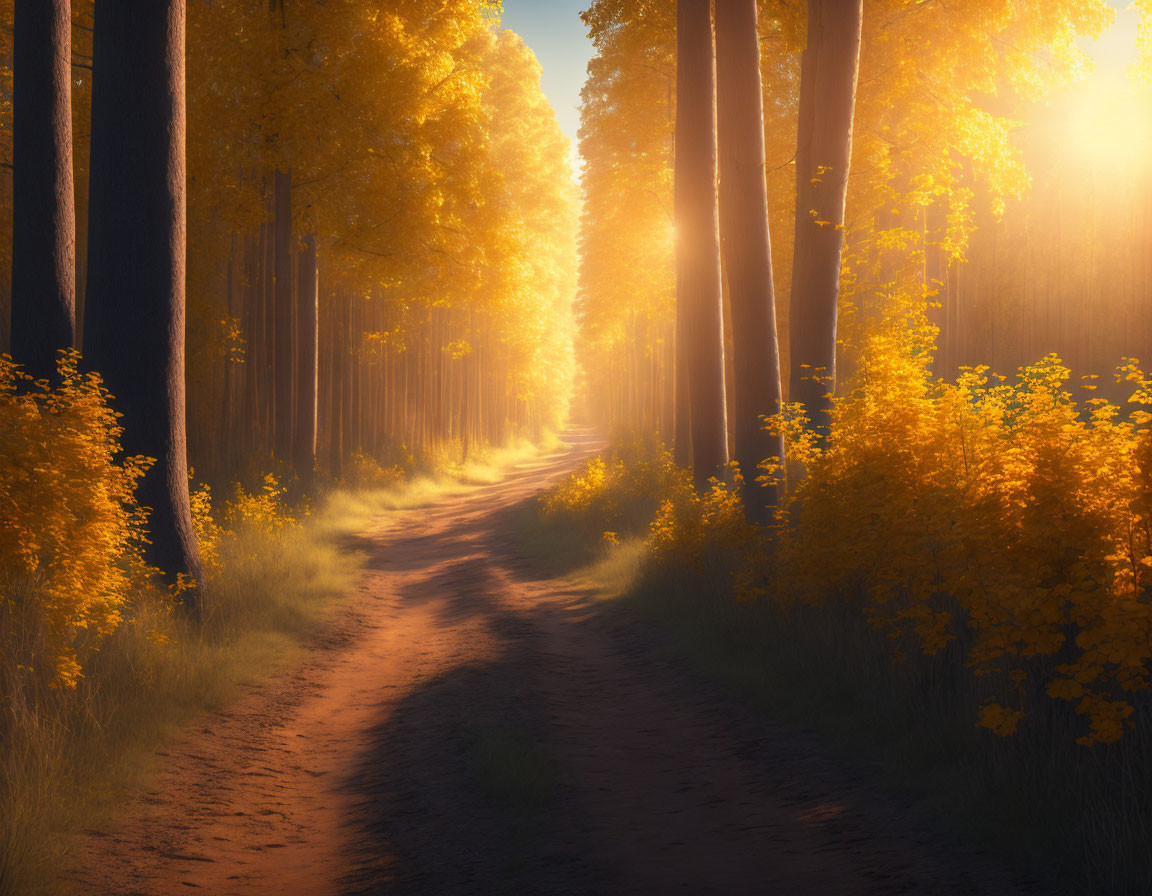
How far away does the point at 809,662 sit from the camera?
742 cm

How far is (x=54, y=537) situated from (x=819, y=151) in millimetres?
9627

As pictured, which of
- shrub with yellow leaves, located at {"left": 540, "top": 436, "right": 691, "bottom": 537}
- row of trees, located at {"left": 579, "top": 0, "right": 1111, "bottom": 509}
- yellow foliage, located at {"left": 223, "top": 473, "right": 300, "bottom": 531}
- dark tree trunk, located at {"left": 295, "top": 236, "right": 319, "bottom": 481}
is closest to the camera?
row of trees, located at {"left": 579, "top": 0, "right": 1111, "bottom": 509}

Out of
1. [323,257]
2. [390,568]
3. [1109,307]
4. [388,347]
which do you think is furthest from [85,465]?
[1109,307]

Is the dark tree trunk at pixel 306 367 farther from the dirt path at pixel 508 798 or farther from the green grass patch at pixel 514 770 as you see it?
the green grass patch at pixel 514 770

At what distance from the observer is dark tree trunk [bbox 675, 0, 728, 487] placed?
46.2 ft

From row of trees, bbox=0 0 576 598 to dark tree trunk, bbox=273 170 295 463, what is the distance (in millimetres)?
44

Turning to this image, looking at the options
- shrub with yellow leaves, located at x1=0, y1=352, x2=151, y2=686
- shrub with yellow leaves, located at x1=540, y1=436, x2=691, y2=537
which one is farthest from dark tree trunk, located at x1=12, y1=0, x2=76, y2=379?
shrub with yellow leaves, located at x1=540, y1=436, x2=691, y2=537

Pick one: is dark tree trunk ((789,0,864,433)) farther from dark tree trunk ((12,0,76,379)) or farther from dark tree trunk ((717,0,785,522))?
dark tree trunk ((12,0,76,379))

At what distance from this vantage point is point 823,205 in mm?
11109

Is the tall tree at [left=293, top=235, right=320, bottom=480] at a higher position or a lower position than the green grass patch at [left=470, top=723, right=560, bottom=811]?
higher

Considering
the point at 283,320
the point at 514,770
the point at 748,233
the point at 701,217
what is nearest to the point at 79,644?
the point at 514,770

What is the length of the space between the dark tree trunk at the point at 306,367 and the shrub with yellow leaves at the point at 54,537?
11828mm

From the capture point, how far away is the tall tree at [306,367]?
18.7 metres

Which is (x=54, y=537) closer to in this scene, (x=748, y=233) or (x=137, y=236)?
(x=137, y=236)
